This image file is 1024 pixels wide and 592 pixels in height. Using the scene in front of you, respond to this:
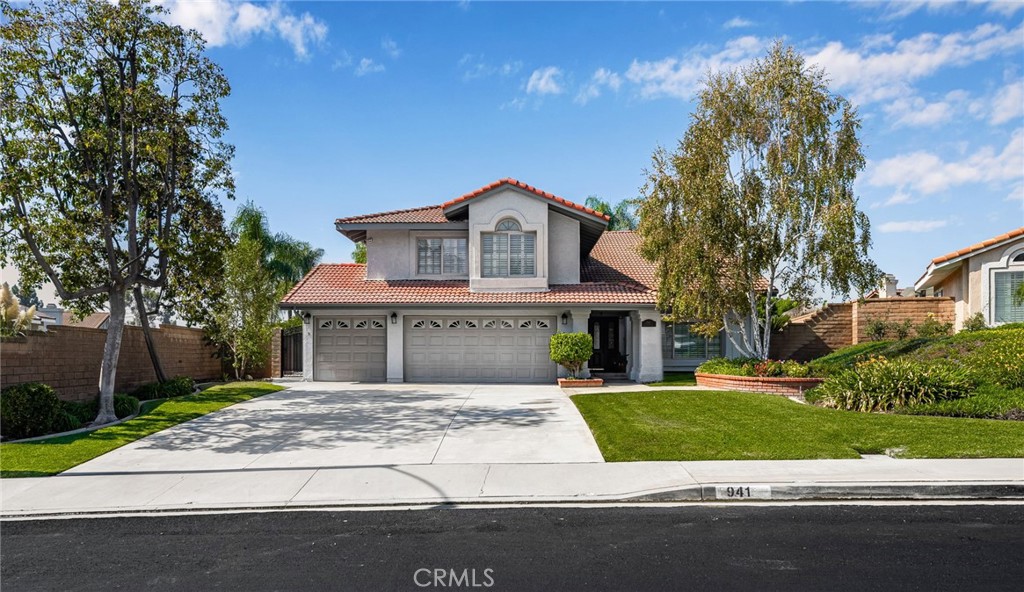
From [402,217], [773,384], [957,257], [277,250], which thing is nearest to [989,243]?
[957,257]

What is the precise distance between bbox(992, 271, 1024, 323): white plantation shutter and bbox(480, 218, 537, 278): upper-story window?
44.5ft

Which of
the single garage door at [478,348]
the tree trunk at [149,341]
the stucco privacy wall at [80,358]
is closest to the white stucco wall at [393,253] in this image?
the single garage door at [478,348]

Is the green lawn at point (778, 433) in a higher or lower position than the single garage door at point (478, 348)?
lower

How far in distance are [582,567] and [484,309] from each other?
1567 cm

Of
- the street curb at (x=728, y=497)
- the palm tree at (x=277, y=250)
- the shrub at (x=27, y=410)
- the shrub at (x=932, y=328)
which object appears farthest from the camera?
the palm tree at (x=277, y=250)

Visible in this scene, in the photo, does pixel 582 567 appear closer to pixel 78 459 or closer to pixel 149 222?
pixel 78 459

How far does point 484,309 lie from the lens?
832 inches

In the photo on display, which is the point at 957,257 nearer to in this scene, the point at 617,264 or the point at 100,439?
the point at 617,264

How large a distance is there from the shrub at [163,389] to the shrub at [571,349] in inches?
399

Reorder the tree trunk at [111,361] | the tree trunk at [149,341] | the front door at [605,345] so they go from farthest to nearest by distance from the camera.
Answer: the front door at [605,345], the tree trunk at [149,341], the tree trunk at [111,361]

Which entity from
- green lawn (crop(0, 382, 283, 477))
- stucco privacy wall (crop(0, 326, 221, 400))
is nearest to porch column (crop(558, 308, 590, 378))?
green lawn (crop(0, 382, 283, 477))

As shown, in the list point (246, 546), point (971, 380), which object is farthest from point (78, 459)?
point (971, 380)

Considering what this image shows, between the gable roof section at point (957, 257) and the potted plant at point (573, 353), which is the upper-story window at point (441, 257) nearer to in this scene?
the potted plant at point (573, 353)

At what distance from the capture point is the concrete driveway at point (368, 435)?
10.1m
